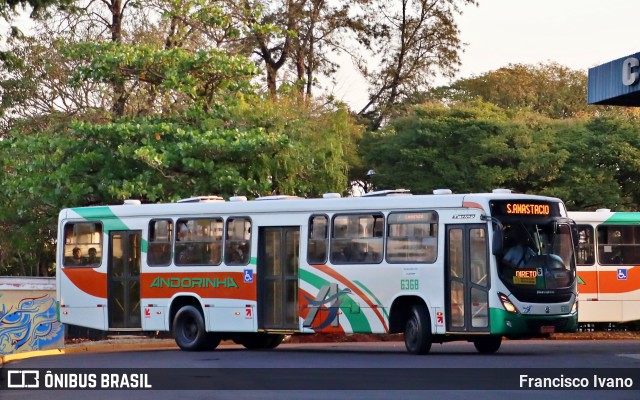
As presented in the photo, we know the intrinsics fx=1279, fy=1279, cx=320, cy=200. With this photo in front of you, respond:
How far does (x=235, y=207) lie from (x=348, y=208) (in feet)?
8.86

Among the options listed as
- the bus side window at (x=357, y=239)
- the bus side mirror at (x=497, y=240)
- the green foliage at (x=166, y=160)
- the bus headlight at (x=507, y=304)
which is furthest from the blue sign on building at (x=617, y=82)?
the green foliage at (x=166, y=160)

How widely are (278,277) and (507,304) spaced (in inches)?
199

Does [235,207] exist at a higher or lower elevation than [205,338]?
higher

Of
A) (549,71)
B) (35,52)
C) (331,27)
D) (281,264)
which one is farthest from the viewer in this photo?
(549,71)

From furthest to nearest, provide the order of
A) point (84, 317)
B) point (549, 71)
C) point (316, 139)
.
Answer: point (549, 71) → point (316, 139) → point (84, 317)

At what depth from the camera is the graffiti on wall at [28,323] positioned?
28.8m

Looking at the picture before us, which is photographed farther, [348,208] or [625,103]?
[625,103]

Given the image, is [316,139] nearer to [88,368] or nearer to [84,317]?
[84,317]

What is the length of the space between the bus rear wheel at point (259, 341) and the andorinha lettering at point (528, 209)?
21.6 ft

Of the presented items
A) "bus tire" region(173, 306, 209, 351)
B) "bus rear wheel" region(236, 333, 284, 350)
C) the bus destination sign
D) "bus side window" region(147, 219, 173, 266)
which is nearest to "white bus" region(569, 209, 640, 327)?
the bus destination sign

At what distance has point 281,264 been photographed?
25.1 metres

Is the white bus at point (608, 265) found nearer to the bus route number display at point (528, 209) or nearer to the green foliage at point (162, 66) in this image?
the bus route number display at point (528, 209)

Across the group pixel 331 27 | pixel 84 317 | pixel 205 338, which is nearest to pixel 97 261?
pixel 84 317

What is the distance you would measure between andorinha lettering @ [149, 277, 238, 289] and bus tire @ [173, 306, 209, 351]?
493 millimetres
